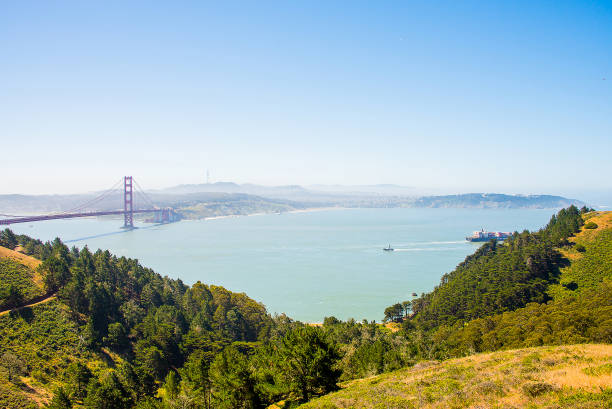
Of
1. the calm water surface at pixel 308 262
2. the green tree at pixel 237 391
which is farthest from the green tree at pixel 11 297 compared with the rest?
the calm water surface at pixel 308 262

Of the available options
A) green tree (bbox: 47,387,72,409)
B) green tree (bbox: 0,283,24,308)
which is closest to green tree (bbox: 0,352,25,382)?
green tree (bbox: 47,387,72,409)

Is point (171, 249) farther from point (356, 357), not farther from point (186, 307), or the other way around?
point (356, 357)

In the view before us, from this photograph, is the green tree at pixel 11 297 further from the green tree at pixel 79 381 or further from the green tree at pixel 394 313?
the green tree at pixel 394 313

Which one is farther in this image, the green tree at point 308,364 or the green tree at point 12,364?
the green tree at point 12,364

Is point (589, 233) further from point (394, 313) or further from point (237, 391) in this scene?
point (237, 391)

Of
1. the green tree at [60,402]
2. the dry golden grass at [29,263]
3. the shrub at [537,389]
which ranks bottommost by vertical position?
the green tree at [60,402]

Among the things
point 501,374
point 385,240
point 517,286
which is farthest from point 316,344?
point 385,240

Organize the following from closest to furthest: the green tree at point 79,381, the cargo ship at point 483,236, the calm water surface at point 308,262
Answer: the green tree at point 79,381
the calm water surface at point 308,262
the cargo ship at point 483,236

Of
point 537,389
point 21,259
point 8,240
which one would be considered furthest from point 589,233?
point 8,240
